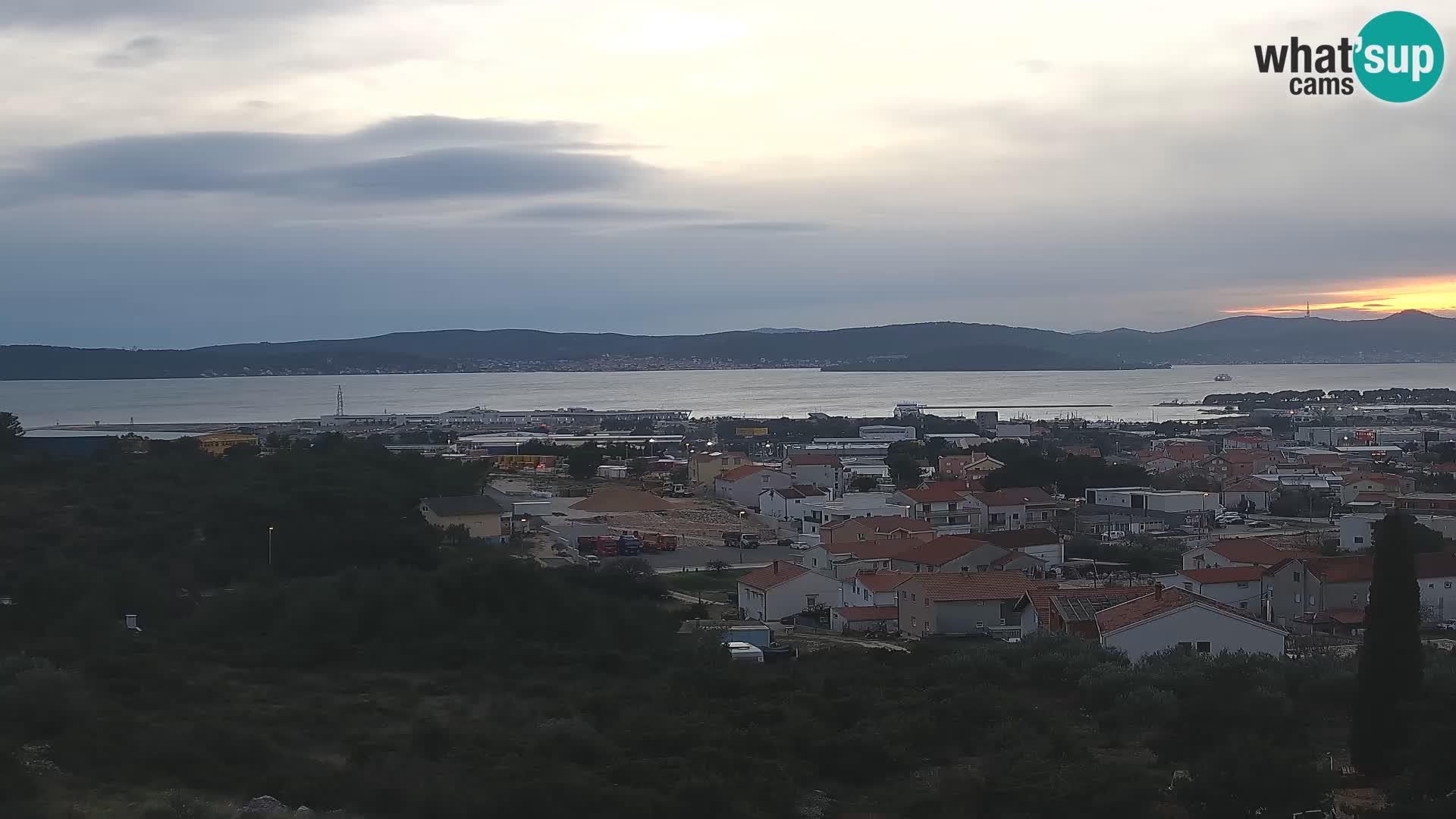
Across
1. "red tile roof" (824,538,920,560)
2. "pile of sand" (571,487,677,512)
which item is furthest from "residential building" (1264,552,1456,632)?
"pile of sand" (571,487,677,512)

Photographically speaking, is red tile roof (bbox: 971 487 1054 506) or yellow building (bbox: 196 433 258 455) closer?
red tile roof (bbox: 971 487 1054 506)

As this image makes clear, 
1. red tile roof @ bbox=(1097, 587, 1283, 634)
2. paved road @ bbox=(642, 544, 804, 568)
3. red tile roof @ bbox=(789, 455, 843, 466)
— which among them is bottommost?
paved road @ bbox=(642, 544, 804, 568)

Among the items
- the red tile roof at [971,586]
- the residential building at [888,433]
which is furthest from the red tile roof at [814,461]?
the red tile roof at [971,586]

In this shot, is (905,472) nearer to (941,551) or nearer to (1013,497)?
(1013,497)

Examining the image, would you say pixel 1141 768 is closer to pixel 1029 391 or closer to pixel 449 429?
pixel 449 429

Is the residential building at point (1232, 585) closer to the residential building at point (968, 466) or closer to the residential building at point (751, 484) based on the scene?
the residential building at point (751, 484)

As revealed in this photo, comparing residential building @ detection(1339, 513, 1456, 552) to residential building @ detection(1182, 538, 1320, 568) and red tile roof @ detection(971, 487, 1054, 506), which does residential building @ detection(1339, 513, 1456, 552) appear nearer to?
residential building @ detection(1182, 538, 1320, 568)

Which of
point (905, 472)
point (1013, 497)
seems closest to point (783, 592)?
point (1013, 497)
